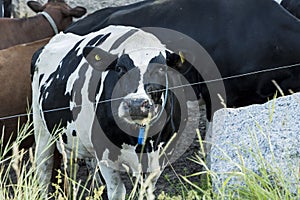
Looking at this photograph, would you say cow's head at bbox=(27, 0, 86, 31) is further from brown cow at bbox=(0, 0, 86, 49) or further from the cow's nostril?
the cow's nostril

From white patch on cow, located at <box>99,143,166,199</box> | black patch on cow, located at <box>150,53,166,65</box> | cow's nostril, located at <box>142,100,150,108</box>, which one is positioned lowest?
white patch on cow, located at <box>99,143,166,199</box>

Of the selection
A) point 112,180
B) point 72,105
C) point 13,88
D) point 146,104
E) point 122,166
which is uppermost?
point 146,104

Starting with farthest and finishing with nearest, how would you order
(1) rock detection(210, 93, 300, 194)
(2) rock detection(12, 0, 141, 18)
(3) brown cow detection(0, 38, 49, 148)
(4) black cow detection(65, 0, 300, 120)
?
(2) rock detection(12, 0, 141, 18), (3) brown cow detection(0, 38, 49, 148), (4) black cow detection(65, 0, 300, 120), (1) rock detection(210, 93, 300, 194)

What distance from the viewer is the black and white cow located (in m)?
4.55

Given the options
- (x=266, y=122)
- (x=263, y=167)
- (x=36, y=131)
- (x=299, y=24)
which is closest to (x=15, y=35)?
(x=36, y=131)

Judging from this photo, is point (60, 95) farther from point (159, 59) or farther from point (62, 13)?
point (62, 13)

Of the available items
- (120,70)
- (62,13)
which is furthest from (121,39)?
(62,13)

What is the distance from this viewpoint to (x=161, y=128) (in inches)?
189

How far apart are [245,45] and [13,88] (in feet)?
6.00

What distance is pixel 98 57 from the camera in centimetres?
483

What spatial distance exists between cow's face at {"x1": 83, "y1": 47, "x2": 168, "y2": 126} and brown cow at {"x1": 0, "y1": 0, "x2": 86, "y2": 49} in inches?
133

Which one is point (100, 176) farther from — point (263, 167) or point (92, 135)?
point (263, 167)

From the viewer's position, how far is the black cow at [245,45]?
233 inches

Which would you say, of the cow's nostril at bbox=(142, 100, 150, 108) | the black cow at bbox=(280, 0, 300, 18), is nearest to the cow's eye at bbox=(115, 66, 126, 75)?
the cow's nostril at bbox=(142, 100, 150, 108)
